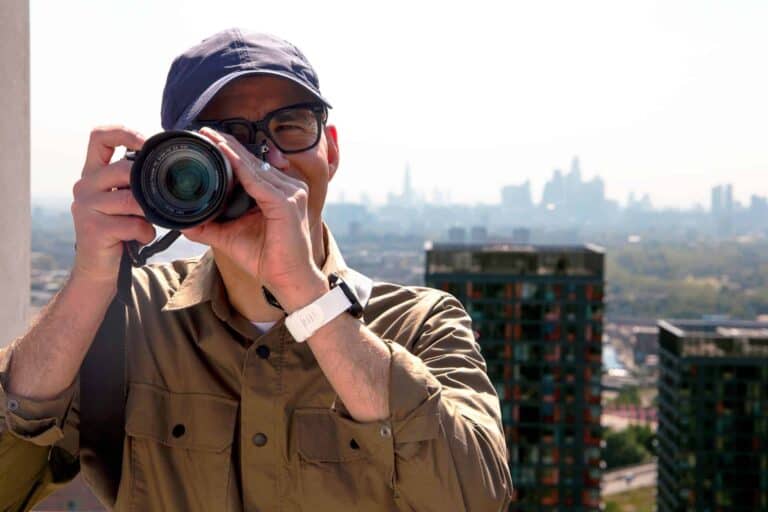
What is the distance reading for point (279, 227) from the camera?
947 millimetres

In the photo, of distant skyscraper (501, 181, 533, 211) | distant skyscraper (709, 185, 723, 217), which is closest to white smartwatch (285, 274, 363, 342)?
distant skyscraper (501, 181, 533, 211)

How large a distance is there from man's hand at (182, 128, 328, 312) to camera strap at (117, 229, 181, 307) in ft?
0.25

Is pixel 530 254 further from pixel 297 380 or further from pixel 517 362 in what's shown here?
pixel 297 380

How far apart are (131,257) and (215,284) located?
0.12 m

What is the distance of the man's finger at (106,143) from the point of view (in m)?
1.00

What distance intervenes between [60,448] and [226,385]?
213 millimetres

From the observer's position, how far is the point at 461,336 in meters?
1.10

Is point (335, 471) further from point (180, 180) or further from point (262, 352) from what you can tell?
point (180, 180)

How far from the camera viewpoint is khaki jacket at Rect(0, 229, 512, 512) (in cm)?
95

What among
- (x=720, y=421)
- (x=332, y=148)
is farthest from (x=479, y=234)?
(x=332, y=148)

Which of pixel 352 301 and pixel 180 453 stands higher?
pixel 352 301

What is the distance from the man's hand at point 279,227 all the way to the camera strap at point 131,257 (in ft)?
0.25

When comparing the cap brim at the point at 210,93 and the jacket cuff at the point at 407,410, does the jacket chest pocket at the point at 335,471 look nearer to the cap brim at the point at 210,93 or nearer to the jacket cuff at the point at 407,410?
the jacket cuff at the point at 407,410

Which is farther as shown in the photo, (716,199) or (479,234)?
(716,199)
